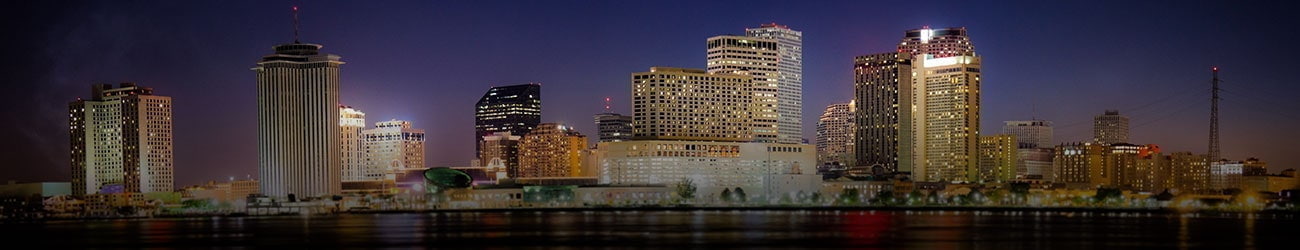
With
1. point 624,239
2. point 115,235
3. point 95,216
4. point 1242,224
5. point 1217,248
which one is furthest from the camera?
point 95,216

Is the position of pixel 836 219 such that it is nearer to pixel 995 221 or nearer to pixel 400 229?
pixel 995 221

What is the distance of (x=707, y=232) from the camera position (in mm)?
125938

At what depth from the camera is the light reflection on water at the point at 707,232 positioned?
11231cm

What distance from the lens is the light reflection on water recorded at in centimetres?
11231

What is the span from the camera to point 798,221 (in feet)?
500

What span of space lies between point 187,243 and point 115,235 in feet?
63.3

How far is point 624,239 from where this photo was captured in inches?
4587

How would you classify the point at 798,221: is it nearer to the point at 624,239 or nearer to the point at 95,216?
the point at 624,239

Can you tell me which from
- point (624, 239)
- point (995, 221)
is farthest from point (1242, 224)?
point (624, 239)

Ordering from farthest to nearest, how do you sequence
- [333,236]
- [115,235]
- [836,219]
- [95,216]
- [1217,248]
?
[95,216], [836,219], [115,235], [333,236], [1217,248]

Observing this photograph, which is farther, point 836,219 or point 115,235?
point 836,219

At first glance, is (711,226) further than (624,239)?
Yes

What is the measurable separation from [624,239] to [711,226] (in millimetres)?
22932

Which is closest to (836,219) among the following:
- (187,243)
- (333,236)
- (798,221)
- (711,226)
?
(798,221)
